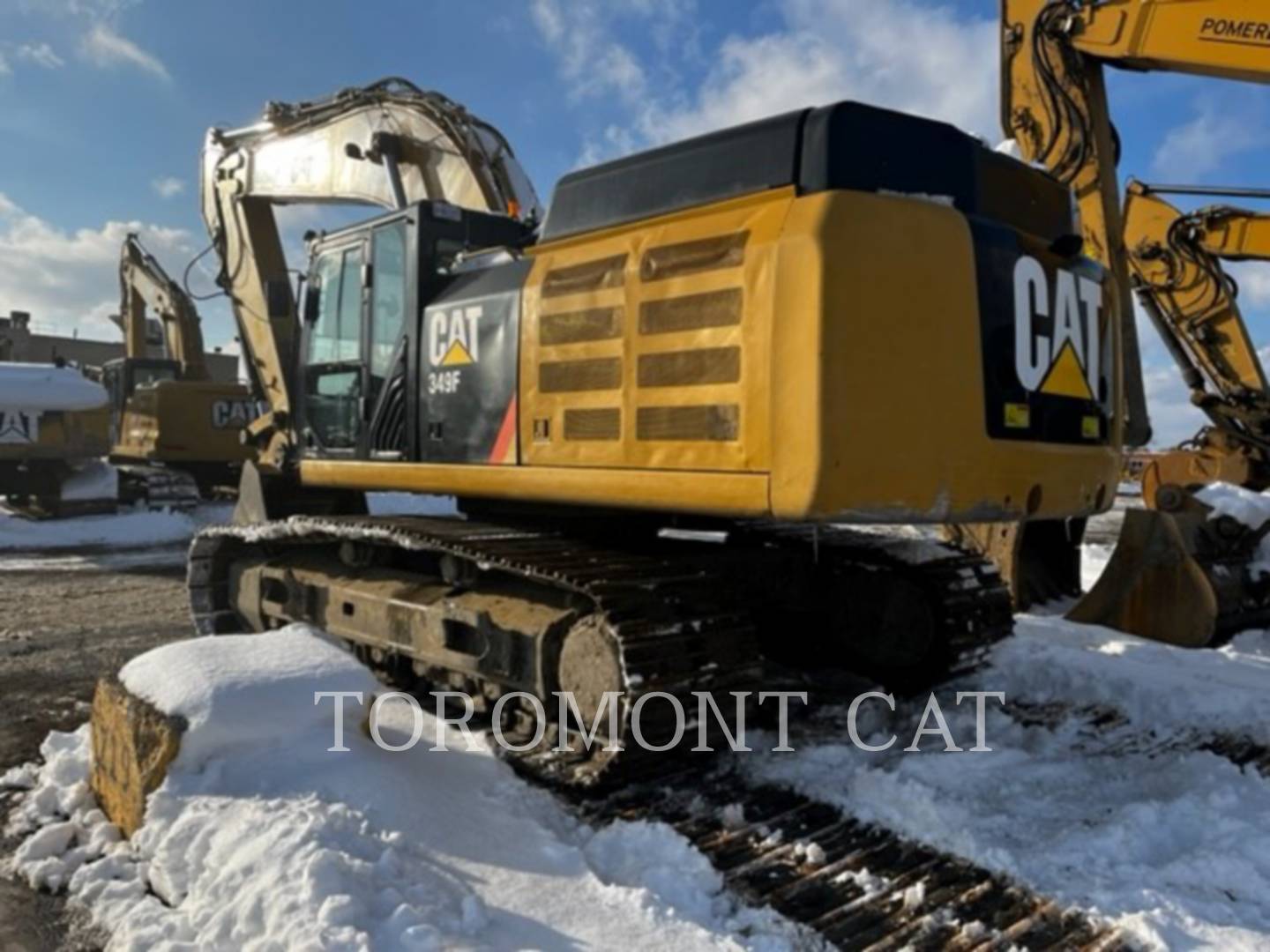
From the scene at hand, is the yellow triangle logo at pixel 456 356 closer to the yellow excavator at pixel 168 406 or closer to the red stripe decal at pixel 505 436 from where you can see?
the red stripe decal at pixel 505 436

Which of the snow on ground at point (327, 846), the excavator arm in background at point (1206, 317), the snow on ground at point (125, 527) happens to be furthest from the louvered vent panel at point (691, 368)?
the excavator arm in background at point (1206, 317)

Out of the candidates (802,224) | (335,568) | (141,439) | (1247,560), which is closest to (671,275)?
(802,224)

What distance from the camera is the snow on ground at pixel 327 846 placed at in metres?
2.57

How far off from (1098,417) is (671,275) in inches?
72.6

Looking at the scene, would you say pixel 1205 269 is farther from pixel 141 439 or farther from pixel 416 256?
pixel 141 439

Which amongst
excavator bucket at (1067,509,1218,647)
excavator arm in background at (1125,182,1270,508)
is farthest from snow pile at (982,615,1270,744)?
excavator arm in background at (1125,182,1270,508)

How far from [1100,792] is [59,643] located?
6.15 m

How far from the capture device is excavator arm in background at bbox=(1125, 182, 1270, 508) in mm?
10883

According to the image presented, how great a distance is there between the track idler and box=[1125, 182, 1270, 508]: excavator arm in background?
167 inches

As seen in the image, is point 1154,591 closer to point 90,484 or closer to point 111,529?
point 111,529

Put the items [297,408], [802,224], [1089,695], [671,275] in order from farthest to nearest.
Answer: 1. [297,408]
2. [1089,695]
3. [671,275]
4. [802,224]

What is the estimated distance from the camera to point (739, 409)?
3.30 metres

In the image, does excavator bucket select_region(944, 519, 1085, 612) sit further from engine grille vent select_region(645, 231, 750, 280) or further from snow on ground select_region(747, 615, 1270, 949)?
engine grille vent select_region(645, 231, 750, 280)

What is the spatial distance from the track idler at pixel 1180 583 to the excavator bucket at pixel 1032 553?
1.69ft
